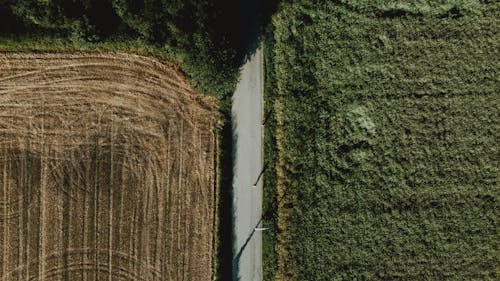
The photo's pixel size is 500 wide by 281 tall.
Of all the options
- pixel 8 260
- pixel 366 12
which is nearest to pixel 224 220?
pixel 8 260

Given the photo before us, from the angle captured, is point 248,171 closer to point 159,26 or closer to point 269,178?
point 269,178

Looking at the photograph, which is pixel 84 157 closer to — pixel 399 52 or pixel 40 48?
pixel 40 48

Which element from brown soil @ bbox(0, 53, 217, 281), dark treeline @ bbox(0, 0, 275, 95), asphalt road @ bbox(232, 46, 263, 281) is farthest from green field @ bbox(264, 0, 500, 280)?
brown soil @ bbox(0, 53, 217, 281)

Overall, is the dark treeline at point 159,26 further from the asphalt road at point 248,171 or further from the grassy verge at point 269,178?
the grassy verge at point 269,178

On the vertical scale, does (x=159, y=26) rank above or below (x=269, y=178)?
above

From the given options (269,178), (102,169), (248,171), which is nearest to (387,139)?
(269,178)

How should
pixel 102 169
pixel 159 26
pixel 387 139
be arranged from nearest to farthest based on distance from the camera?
pixel 159 26 → pixel 102 169 → pixel 387 139

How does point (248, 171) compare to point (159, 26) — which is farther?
point (248, 171)
